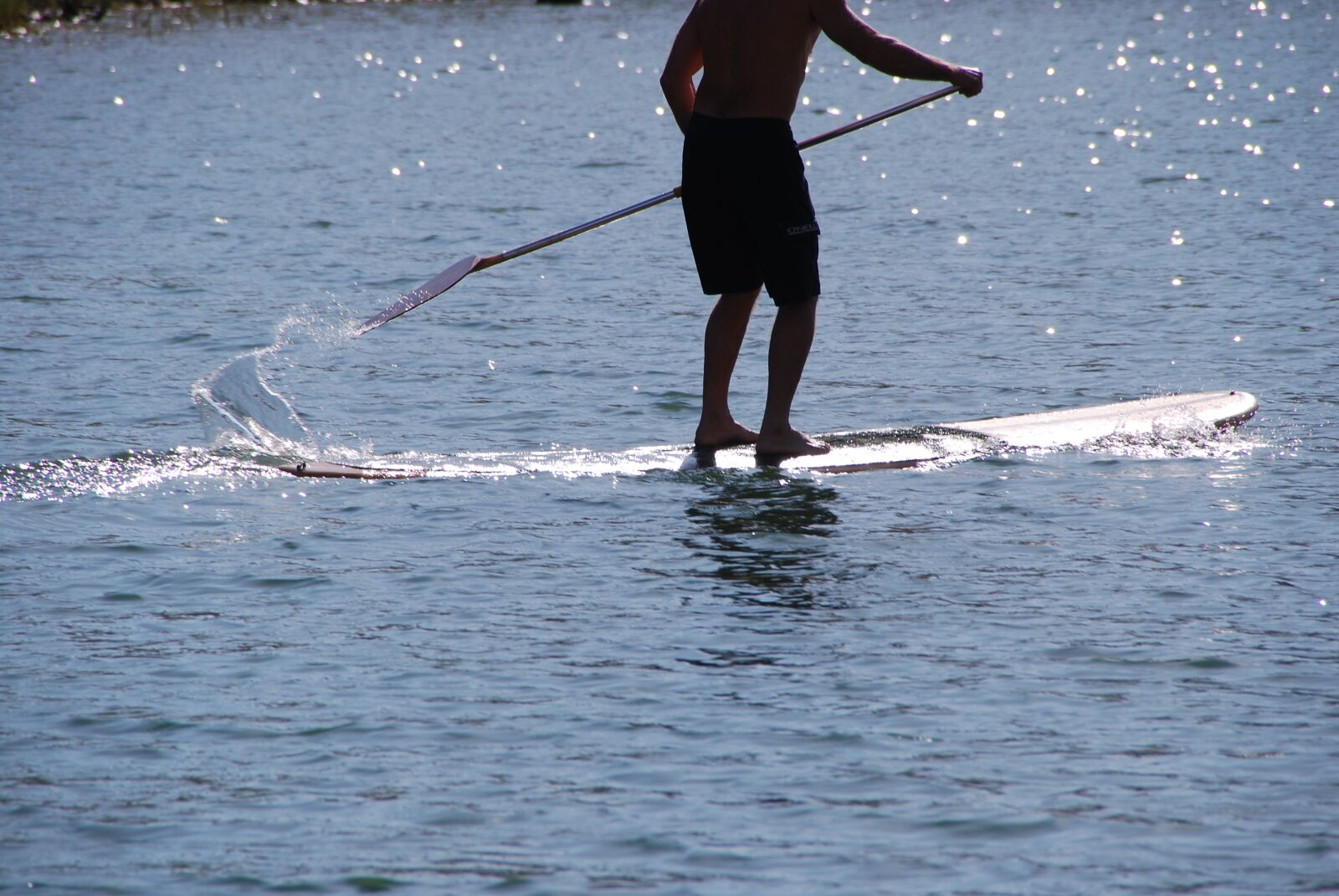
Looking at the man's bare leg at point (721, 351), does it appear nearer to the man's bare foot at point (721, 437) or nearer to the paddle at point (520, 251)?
the man's bare foot at point (721, 437)

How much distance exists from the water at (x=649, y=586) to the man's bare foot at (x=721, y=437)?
32 centimetres

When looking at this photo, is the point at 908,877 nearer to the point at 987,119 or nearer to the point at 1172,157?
the point at 1172,157

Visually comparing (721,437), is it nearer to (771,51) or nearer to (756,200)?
(756,200)

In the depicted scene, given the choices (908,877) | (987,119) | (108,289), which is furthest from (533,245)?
(987,119)

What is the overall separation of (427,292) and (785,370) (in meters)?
1.78

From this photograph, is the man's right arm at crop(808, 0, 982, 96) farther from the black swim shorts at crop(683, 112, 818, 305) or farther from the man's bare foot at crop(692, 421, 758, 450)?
the man's bare foot at crop(692, 421, 758, 450)

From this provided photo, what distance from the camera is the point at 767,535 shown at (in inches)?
244

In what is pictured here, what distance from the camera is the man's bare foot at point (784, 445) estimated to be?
277 inches

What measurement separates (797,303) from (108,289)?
690cm

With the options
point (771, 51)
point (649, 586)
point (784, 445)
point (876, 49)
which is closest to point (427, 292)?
point (784, 445)

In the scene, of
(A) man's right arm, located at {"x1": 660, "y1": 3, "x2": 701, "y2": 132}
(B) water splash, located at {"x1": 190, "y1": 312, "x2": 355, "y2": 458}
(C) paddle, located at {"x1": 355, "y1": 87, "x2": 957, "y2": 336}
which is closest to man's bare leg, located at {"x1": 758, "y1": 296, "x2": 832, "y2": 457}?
(C) paddle, located at {"x1": 355, "y1": 87, "x2": 957, "y2": 336}

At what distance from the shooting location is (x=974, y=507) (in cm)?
653

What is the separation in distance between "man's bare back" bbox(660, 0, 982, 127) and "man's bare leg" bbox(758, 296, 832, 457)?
0.77 m

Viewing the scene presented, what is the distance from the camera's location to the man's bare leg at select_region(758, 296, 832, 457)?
6906mm
